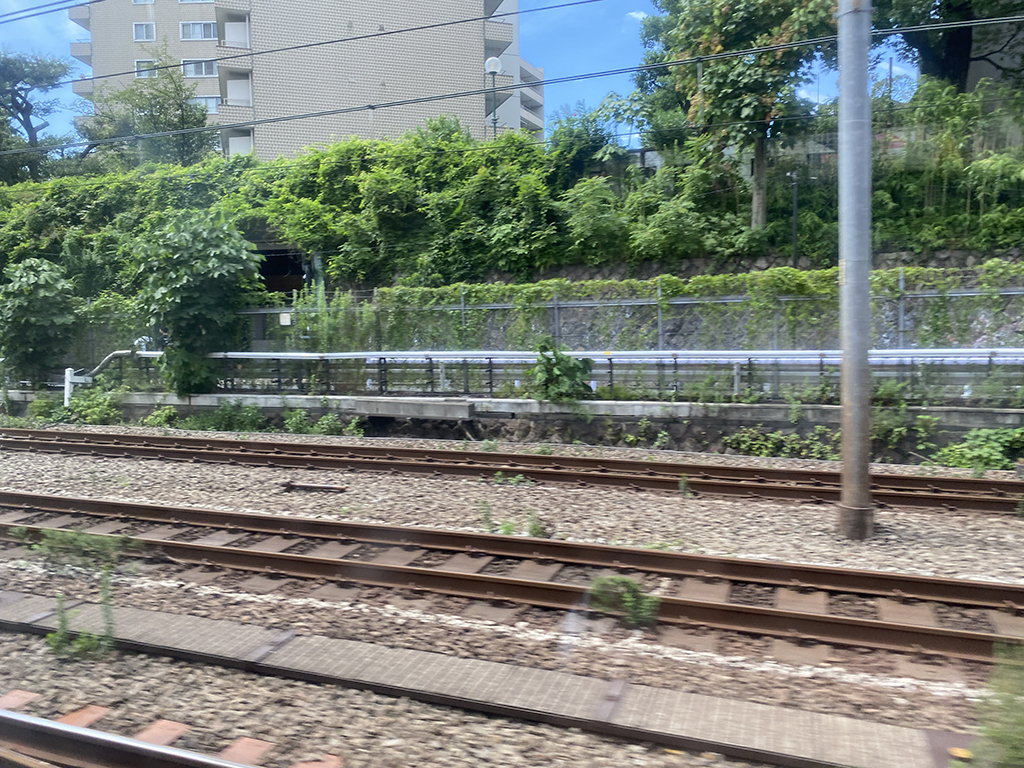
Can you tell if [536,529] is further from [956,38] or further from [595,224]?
[956,38]

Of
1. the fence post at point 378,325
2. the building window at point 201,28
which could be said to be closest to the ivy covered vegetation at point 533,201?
the fence post at point 378,325

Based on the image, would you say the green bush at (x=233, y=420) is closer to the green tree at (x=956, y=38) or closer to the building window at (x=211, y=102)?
the green tree at (x=956, y=38)

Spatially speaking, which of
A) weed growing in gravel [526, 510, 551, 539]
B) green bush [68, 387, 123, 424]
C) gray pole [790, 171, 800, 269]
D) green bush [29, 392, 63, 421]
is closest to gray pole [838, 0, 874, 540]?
weed growing in gravel [526, 510, 551, 539]

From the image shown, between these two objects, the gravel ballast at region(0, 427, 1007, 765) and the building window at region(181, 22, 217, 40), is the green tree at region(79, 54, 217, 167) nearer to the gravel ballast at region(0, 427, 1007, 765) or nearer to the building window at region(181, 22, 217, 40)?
the building window at region(181, 22, 217, 40)

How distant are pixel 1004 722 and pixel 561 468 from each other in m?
7.80

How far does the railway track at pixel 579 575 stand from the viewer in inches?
210

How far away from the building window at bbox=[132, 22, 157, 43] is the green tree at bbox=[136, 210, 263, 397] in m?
33.9

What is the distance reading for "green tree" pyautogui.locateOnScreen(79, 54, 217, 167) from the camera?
34.3m

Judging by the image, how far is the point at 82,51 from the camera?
1908 inches

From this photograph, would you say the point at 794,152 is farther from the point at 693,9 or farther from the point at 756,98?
the point at 693,9

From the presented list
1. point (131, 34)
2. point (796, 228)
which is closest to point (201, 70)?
point (131, 34)

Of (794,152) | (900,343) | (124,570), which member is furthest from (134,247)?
(794,152)

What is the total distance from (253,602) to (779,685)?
13.4 ft

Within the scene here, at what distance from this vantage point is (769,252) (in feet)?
68.1
